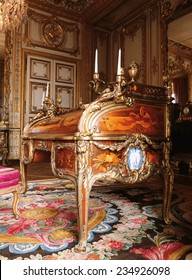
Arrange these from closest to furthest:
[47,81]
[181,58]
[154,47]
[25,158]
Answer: [25,158] < [181,58] < [154,47] < [47,81]

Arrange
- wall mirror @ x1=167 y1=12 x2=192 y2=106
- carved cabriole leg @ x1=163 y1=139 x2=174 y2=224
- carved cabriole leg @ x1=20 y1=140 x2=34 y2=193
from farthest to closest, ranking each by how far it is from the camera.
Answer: wall mirror @ x1=167 y1=12 x2=192 y2=106, carved cabriole leg @ x1=20 y1=140 x2=34 y2=193, carved cabriole leg @ x1=163 y1=139 x2=174 y2=224

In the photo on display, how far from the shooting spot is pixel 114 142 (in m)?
1.51

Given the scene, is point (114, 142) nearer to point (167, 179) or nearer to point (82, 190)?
point (82, 190)

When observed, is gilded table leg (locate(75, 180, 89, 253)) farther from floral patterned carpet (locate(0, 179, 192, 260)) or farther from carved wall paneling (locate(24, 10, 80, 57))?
carved wall paneling (locate(24, 10, 80, 57))

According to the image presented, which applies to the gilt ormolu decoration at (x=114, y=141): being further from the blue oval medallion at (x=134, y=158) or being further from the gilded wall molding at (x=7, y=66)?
the gilded wall molding at (x=7, y=66)

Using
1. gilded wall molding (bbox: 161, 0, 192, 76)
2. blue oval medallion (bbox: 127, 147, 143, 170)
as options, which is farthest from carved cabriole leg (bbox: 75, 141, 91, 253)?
gilded wall molding (bbox: 161, 0, 192, 76)

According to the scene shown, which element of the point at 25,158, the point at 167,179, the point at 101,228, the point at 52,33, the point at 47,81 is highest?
the point at 52,33

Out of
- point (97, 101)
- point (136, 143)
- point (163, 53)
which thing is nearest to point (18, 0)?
point (97, 101)

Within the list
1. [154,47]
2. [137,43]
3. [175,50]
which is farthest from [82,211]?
[137,43]

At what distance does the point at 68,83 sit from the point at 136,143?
235 inches

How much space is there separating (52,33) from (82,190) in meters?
6.61

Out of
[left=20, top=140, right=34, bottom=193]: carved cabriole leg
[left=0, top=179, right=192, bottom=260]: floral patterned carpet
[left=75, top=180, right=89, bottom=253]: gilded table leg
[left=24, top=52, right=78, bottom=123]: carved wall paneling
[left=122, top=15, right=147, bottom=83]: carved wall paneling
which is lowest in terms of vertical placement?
[left=0, top=179, right=192, bottom=260]: floral patterned carpet

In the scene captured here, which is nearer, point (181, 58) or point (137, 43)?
point (181, 58)

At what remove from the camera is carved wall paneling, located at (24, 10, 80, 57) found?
653 cm
